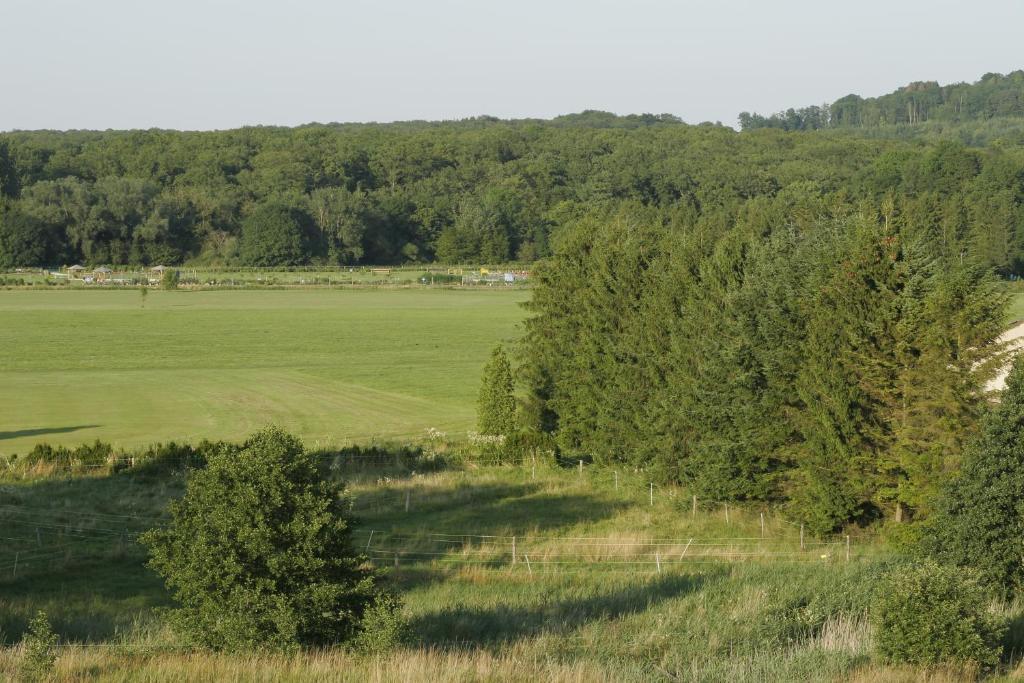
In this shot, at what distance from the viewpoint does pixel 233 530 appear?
13.7m

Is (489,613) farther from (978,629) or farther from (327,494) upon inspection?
(978,629)

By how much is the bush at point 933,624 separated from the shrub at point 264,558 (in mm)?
5455

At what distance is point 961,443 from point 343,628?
15.9 metres

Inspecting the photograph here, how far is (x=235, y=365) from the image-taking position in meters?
64.1

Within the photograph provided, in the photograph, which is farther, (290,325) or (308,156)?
(308,156)

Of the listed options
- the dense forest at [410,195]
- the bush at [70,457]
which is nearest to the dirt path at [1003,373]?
the bush at [70,457]

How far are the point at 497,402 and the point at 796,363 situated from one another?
41.7ft

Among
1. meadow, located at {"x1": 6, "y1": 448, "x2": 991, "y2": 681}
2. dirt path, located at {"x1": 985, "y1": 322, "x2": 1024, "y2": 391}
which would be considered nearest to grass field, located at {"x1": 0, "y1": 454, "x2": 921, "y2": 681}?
meadow, located at {"x1": 6, "y1": 448, "x2": 991, "y2": 681}

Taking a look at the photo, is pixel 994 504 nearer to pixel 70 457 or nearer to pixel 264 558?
pixel 264 558

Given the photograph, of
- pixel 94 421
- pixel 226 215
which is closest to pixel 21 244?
pixel 226 215

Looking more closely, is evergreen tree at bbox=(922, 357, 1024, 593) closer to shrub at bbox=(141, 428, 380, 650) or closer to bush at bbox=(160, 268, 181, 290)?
shrub at bbox=(141, 428, 380, 650)

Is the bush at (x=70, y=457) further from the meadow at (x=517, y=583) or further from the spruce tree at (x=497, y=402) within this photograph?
the spruce tree at (x=497, y=402)

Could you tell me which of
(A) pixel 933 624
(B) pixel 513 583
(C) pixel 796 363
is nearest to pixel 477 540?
(B) pixel 513 583

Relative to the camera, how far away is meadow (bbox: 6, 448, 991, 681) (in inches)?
485
